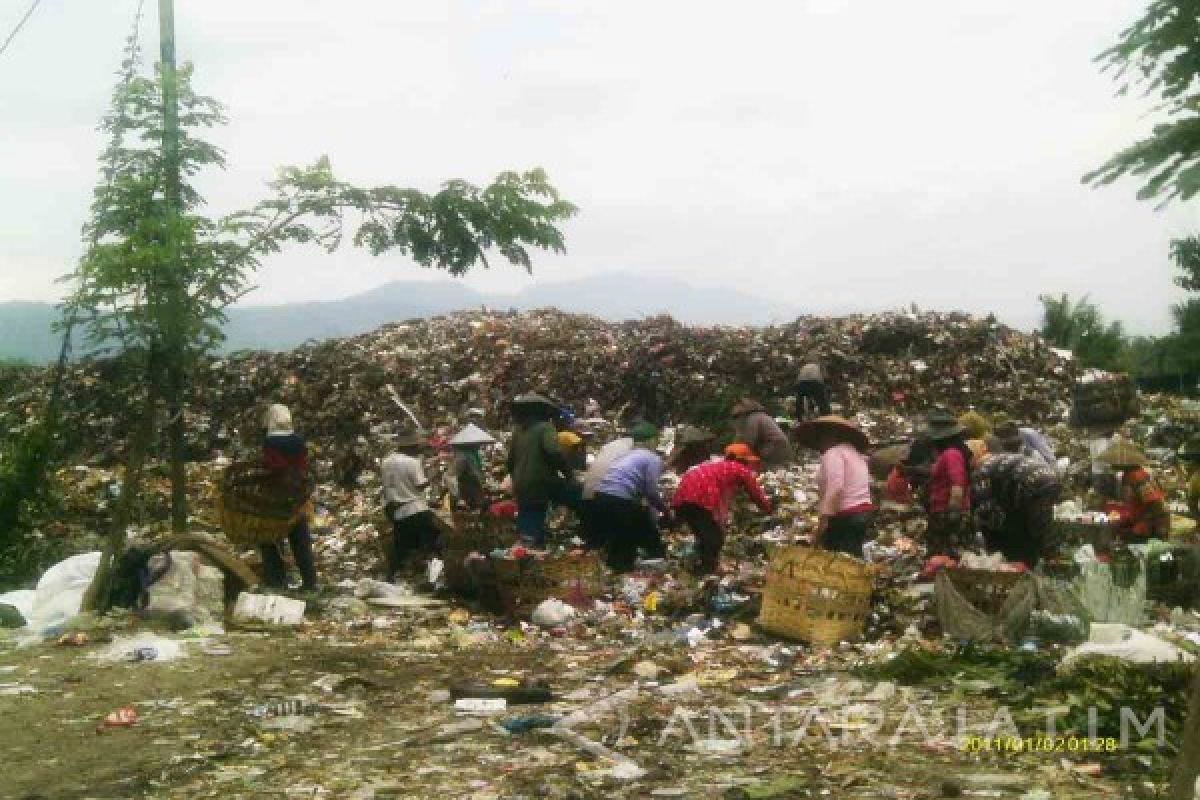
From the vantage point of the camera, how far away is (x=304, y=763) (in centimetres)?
487

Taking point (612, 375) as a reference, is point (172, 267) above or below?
above

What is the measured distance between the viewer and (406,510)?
31.9 feet

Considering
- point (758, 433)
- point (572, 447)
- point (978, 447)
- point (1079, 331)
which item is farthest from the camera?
point (1079, 331)

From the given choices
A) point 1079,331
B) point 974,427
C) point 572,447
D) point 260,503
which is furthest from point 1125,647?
point 1079,331

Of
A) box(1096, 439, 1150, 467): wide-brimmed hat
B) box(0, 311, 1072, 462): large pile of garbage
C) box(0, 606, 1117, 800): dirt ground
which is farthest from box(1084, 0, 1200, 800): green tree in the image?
box(0, 311, 1072, 462): large pile of garbage

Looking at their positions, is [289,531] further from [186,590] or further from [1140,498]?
[1140,498]

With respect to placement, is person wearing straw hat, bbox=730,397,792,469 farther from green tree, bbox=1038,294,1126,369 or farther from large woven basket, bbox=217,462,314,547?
green tree, bbox=1038,294,1126,369

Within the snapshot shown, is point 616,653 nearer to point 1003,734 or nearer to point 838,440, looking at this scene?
point 838,440

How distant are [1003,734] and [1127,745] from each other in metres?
0.48

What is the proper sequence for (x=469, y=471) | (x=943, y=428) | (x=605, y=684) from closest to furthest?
1. (x=605, y=684)
2. (x=943, y=428)
3. (x=469, y=471)

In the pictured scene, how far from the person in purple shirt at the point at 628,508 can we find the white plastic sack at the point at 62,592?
12.2 ft

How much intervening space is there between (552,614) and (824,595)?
1.93 metres

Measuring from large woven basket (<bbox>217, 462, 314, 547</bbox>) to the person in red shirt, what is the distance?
117 inches

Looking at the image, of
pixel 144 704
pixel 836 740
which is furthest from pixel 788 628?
pixel 144 704
